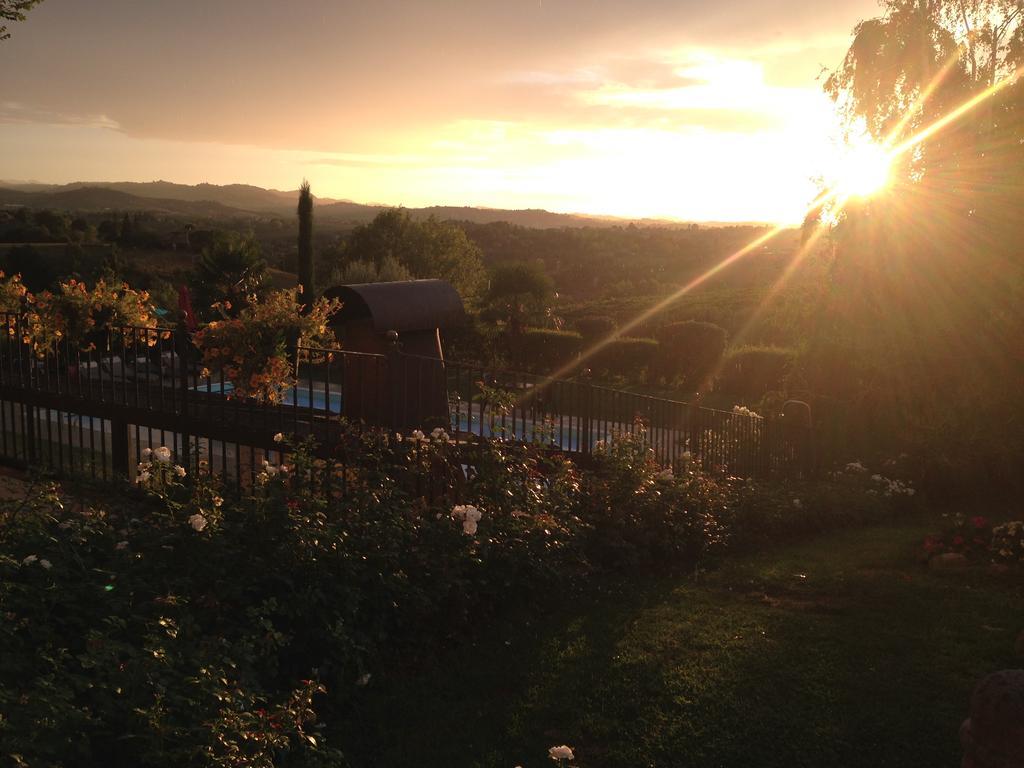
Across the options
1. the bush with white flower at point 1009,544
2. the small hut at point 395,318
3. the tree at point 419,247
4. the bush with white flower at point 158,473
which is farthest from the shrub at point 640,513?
the tree at point 419,247

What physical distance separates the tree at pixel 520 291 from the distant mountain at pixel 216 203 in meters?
62.7

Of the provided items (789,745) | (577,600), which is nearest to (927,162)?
(577,600)

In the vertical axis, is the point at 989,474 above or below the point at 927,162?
below

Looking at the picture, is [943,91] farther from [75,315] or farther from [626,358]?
[75,315]

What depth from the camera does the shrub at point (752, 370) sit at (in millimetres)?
21141

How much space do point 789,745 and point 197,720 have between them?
2456mm

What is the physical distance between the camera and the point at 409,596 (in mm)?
4531

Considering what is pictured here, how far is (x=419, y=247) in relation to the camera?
41.8 metres

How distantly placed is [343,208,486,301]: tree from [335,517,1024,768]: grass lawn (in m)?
34.5

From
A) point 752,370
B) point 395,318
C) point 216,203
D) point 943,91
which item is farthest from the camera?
point 216,203

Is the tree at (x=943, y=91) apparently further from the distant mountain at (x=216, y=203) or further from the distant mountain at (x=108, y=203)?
the distant mountain at (x=108, y=203)

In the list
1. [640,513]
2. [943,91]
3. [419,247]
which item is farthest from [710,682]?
[419,247]

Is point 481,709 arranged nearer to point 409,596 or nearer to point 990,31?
point 409,596

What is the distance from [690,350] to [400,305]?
14.1 metres
